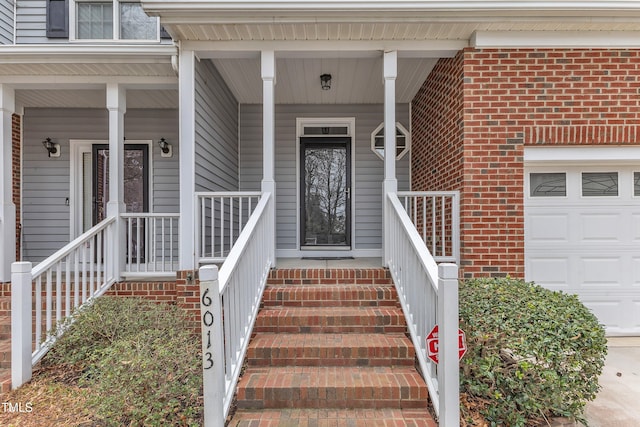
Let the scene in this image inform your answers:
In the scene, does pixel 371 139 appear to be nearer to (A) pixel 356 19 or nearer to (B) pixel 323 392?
(A) pixel 356 19

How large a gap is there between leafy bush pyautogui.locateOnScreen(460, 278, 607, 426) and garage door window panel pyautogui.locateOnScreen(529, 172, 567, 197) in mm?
1758

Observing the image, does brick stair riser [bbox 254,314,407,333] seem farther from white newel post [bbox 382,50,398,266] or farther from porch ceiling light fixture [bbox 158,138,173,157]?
porch ceiling light fixture [bbox 158,138,173,157]

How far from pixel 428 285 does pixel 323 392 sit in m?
1.05

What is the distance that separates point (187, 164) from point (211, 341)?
2364 millimetres

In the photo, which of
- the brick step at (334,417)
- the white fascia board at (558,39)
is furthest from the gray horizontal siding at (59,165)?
the white fascia board at (558,39)

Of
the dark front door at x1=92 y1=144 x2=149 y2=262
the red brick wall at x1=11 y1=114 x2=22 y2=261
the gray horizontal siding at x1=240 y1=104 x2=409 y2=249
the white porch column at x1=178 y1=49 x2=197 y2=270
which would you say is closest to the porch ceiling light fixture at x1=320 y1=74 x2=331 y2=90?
the gray horizontal siding at x1=240 y1=104 x2=409 y2=249

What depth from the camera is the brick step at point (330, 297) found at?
3486 mm

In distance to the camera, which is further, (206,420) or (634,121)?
(634,121)

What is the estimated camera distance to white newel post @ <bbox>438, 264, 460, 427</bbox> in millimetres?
2211

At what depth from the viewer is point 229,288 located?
8.00 feet

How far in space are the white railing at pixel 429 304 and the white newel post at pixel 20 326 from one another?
10.4 feet

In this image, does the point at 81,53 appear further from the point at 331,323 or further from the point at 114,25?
the point at 331,323

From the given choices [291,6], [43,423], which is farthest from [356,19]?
Answer: [43,423]

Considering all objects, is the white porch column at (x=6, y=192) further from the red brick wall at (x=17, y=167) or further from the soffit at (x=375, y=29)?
the soffit at (x=375, y=29)
